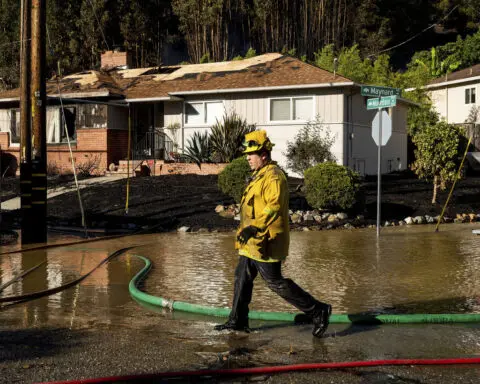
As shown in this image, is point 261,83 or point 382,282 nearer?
point 382,282

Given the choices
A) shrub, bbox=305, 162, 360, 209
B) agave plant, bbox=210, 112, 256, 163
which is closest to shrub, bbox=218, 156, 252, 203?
shrub, bbox=305, 162, 360, 209

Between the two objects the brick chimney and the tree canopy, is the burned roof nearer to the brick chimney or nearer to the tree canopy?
the brick chimney

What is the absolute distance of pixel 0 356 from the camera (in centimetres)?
550

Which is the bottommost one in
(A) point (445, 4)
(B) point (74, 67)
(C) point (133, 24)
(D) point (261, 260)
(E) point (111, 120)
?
(D) point (261, 260)

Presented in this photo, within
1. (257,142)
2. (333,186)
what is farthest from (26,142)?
(257,142)

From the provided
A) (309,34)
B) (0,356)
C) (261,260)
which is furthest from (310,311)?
(309,34)

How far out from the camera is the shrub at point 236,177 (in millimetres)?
17703

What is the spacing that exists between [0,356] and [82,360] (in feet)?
2.29

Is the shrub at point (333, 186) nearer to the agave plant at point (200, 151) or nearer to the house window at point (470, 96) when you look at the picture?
the agave plant at point (200, 151)

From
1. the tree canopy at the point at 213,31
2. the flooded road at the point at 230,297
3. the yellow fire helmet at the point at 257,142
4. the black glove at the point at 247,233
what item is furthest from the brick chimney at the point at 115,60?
the black glove at the point at 247,233

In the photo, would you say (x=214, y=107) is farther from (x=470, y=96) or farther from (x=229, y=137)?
(x=470, y=96)

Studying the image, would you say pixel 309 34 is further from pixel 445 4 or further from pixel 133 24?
pixel 445 4

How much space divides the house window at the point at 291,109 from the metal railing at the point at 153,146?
4.80 m

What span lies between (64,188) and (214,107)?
23.4 ft
